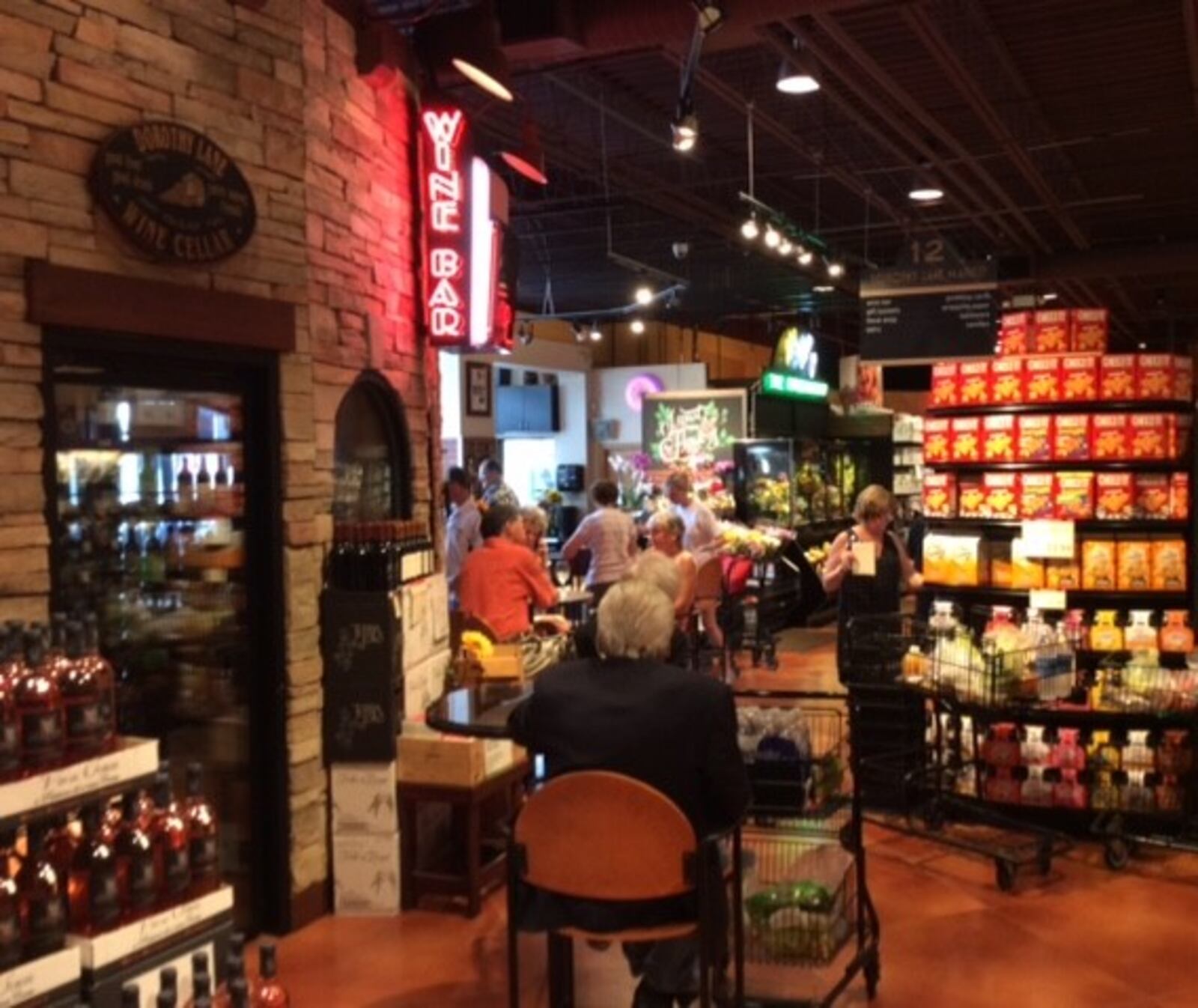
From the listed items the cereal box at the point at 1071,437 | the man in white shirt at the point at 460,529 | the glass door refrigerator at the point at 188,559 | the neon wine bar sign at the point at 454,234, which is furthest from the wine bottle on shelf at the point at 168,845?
the man in white shirt at the point at 460,529

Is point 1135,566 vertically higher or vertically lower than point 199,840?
higher

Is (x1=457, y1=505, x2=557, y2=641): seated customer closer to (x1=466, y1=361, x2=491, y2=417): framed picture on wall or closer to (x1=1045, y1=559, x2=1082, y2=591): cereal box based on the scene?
(x1=1045, y1=559, x2=1082, y2=591): cereal box

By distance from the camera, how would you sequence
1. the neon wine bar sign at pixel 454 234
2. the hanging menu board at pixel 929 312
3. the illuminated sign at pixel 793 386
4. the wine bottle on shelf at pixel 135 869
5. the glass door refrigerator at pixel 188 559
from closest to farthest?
1. the wine bottle on shelf at pixel 135 869
2. the glass door refrigerator at pixel 188 559
3. the neon wine bar sign at pixel 454 234
4. the hanging menu board at pixel 929 312
5. the illuminated sign at pixel 793 386

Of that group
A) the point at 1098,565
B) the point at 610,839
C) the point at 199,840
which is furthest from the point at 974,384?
the point at 199,840

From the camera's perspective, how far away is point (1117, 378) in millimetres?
6301

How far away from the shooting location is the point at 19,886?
276cm

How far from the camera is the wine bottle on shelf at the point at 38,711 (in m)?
2.85

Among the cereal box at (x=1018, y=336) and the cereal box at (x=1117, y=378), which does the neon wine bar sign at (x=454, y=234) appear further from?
the cereal box at (x=1117, y=378)

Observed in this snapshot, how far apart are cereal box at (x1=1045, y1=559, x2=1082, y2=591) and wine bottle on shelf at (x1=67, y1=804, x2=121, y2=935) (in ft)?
15.6

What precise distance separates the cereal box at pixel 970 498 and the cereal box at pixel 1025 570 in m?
0.29

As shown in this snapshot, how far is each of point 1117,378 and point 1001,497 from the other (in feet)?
2.62

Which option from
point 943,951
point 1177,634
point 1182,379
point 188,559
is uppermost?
point 1182,379

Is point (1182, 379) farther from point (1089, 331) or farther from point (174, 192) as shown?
point (174, 192)

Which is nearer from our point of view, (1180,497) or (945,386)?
(1180,497)
